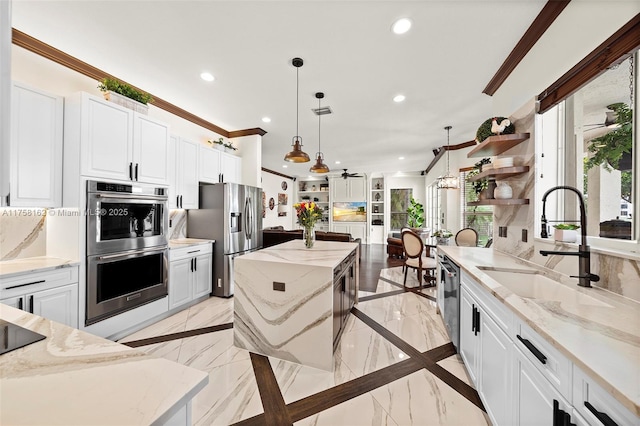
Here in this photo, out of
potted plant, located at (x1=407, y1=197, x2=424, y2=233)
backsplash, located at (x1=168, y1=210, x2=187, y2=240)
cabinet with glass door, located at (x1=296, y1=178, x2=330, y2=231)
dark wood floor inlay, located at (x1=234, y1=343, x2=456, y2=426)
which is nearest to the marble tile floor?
dark wood floor inlay, located at (x1=234, y1=343, x2=456, y2=426)

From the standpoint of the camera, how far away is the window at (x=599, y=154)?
1.39m

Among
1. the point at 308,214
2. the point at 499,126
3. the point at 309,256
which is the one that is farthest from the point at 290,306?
the point at 499,126

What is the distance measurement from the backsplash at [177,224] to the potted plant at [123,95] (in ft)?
5.00

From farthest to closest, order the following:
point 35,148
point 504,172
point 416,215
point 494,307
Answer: point 416,215 < point 504,172 < point 35,148 < point 494,307

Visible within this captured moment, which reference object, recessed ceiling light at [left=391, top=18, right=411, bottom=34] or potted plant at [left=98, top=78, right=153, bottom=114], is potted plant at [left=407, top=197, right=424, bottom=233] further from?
potted plant at [left=98, top=78, right=153, bottom=114]

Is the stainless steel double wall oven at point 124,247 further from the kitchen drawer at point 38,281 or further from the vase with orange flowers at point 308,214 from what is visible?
the vase with orange flowers at point 308,214

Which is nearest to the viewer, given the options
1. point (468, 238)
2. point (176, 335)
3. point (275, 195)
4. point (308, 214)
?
point (176, 335)

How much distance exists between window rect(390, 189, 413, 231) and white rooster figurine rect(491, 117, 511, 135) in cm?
677

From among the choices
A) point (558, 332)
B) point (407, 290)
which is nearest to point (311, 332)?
point (558, 332)

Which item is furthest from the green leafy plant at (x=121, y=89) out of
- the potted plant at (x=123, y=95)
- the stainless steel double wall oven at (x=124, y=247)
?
the stainless steel double wall oven at (x=124, y=247)

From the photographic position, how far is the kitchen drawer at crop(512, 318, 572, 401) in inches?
34.4

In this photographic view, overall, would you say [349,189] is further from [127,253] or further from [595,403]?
[595,403]

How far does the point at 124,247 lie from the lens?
259 centimetres

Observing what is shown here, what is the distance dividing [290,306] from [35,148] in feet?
8.45
